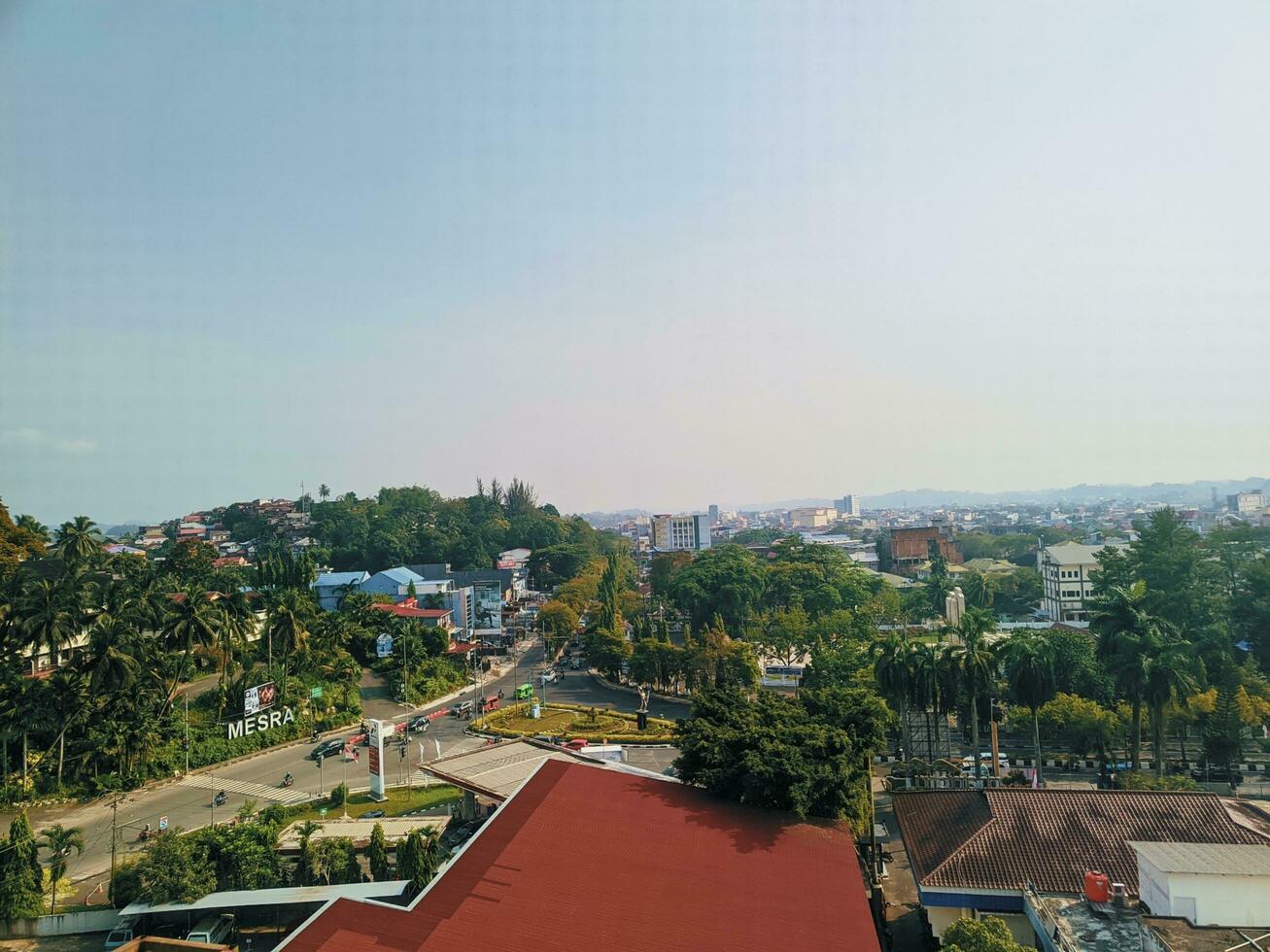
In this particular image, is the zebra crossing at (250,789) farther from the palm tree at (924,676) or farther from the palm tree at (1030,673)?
the palm tree at (1030,673)

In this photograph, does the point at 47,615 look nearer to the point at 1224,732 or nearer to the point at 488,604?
the point at 488,604

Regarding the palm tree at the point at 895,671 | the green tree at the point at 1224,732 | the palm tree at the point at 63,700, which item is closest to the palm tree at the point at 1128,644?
the green tree at the point at 1224,732

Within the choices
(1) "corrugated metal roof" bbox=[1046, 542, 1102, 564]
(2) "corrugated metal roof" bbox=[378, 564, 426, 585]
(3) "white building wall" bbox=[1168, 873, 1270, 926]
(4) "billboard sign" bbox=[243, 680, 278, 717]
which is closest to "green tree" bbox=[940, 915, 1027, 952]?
(3) "white building wall" bbox=[1168, 873, 1270, 926]

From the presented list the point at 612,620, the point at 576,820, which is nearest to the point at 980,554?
the point at 612,620

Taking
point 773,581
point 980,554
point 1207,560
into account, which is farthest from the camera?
point 980,554

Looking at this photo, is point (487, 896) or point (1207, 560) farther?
point (1207, 560)

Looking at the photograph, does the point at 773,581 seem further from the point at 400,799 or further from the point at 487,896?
the point at 487,896

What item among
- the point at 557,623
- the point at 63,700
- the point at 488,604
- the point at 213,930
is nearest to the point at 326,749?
the point at 63,700
